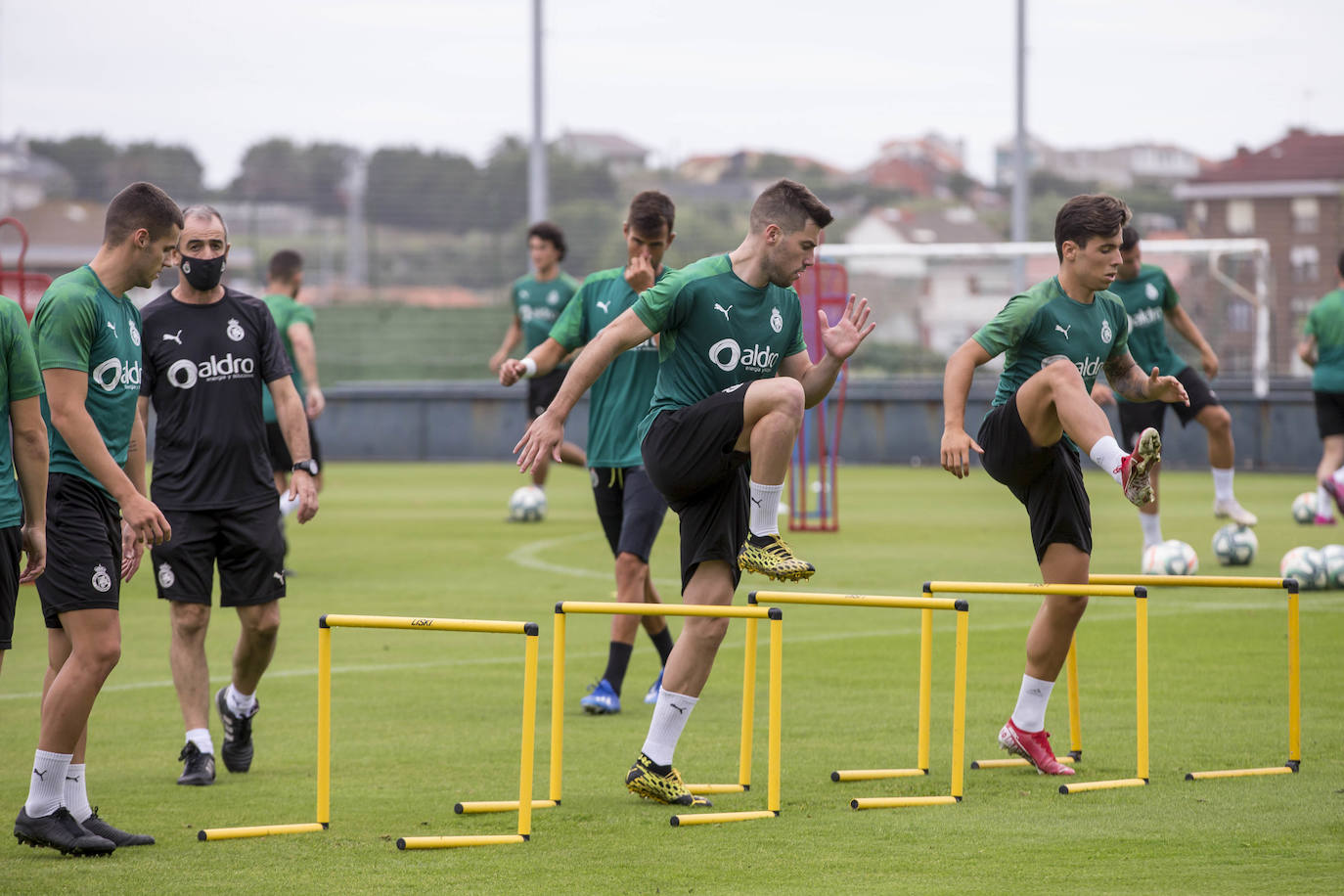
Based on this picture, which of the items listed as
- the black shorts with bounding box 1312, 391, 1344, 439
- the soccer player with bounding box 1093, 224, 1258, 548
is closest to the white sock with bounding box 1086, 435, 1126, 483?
the soccer player with bounding box 1093, 224, 1258, 548

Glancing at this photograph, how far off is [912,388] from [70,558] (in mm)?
25090

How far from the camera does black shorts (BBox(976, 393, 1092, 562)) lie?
22.8 feet

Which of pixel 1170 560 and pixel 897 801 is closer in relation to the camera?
pixel 897 801

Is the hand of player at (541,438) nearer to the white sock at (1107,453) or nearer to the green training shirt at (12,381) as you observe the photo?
the green training shirt at (12,381)

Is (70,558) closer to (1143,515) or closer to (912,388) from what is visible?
(1143,515)

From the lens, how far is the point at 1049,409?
6824 millimetres

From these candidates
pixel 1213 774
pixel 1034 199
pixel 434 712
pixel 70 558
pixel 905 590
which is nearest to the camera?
pixel 70 558

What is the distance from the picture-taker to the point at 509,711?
862 centimetres

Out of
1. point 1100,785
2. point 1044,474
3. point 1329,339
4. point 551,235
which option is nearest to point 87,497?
point 1044,474

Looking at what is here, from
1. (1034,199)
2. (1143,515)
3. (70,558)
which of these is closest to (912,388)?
(1034,199)

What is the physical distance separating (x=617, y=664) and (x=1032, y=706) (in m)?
2.54

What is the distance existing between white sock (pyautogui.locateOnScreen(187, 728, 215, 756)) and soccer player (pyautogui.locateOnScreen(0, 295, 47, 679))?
1.70 meters

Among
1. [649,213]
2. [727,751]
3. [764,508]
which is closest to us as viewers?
[764,508]

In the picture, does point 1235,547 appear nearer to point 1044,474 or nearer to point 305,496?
point 1044,474
